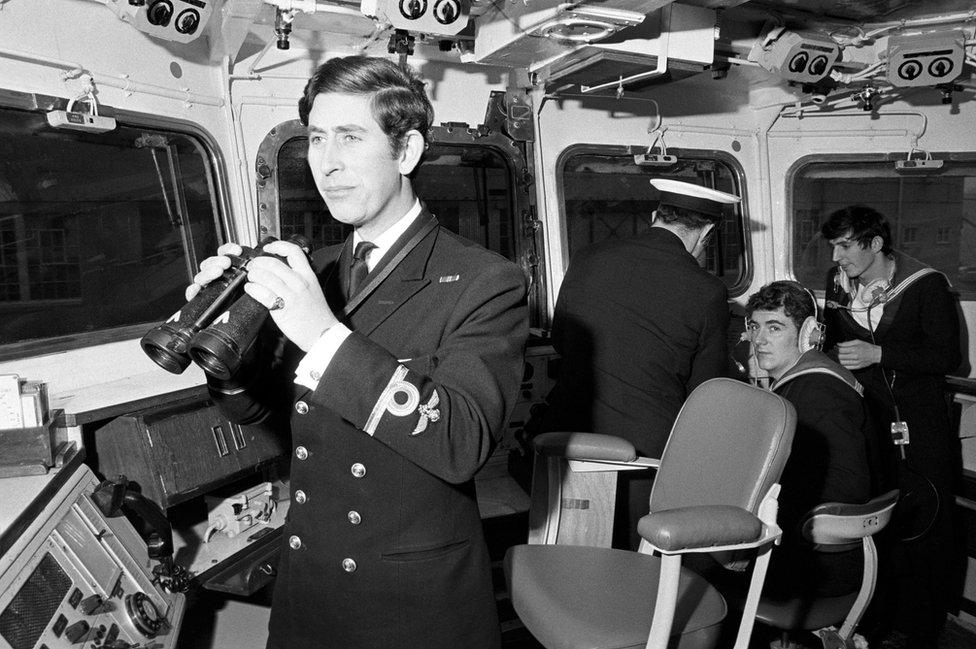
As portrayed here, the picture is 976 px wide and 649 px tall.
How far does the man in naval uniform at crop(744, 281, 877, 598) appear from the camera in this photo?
2328mm

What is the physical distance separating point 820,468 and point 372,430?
174cm

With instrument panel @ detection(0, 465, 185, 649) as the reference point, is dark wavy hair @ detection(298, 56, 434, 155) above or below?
above

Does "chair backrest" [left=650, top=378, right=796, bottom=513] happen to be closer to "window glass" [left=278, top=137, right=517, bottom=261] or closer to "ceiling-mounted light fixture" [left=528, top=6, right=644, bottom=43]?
"ceiling-mounted light fixture" [left=528, top=6, right=644, bottom=43]

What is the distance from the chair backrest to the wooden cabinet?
115 cm

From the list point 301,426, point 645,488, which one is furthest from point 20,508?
point 645,488

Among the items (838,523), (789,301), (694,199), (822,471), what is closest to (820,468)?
(822,471)

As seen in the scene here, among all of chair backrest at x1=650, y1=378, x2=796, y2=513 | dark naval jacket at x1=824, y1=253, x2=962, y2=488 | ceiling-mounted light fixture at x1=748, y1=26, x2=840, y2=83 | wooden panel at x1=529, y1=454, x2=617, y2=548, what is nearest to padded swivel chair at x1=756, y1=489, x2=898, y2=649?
chair backrest at x1=650, y1=378, x2=796, y2=513

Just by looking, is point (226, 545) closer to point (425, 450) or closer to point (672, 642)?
point (672, 642)

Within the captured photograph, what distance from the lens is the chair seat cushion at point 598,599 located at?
1.82 m

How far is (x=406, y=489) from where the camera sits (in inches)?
52.7

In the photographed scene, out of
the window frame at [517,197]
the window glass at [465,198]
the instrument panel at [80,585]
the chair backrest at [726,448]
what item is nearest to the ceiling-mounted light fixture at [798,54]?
the window frame at [517,197]

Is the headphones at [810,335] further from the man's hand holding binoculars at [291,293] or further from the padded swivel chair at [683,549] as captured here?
the man's hand holding binoculars at [291,293]

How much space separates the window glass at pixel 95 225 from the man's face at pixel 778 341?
206 centimetres

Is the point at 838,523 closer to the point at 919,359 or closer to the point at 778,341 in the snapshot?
the point at 778,341
